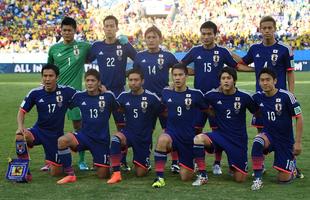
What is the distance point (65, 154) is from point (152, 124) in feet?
3.78

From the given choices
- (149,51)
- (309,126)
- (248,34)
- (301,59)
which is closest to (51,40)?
(248,34)

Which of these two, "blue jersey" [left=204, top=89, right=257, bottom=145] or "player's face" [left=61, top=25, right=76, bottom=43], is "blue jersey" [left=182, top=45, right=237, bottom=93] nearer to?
"blue jersey" [left=204, top=89, right=257, bottom=145]

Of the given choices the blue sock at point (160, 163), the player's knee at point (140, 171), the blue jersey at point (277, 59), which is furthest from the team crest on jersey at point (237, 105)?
the player's knee at point (140, 171)

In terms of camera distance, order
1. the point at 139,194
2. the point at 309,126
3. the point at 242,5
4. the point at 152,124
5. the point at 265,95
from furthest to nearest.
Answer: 1. the point at 242,5
2. the point at 309,126
3. the point at 152,124
4. the point at 265,95
5. the point at 139,194

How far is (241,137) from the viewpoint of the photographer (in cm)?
717

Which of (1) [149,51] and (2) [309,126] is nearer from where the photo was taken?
(1) [149,51]

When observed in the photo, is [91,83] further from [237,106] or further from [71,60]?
[237,106]

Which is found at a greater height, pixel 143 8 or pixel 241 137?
pixel 143 8

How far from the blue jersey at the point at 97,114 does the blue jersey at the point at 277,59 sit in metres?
1.92

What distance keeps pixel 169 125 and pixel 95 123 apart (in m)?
0.92

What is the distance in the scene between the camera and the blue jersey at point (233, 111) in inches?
280

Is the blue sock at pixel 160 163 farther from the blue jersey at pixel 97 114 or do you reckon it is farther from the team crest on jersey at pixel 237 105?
the team crest on jersey at pixel 237 105

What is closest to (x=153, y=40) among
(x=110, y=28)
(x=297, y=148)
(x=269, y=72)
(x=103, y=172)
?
(x=110, y=28)

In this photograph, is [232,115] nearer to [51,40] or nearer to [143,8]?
[51,40]
